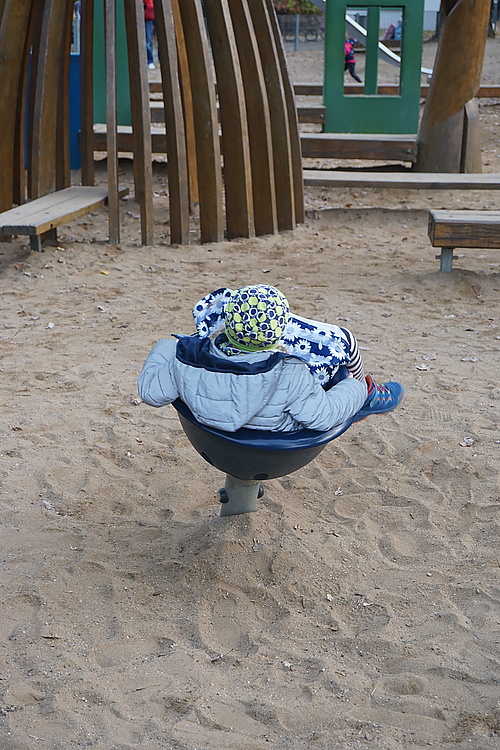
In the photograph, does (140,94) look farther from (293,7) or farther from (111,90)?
(293,7)

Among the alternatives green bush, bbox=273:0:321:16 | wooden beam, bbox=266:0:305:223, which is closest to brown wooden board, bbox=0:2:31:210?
Answer: wooden beam, bbox=266:0:305:223

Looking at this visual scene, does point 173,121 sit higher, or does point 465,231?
point 173,121

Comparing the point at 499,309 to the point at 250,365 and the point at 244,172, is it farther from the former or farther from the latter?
the point at 250,365

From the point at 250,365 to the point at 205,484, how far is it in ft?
4.06

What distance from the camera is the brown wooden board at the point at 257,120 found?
733 centimetres

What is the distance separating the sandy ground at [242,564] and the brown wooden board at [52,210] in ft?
3.25

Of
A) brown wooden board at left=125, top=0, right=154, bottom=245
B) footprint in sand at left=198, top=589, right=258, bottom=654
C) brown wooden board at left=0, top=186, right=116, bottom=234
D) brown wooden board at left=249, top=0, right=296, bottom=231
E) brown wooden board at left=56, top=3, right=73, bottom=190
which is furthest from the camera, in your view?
brown wooden board at left=249, top=0, right=296, bottom=231

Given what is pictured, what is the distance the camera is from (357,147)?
9.46 metres

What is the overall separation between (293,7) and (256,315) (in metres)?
30.2

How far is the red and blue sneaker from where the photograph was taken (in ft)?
10.6

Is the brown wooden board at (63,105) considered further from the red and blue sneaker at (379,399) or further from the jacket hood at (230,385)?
the jacket hood at (230,385)

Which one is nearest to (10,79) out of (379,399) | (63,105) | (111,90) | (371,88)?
(63,105)

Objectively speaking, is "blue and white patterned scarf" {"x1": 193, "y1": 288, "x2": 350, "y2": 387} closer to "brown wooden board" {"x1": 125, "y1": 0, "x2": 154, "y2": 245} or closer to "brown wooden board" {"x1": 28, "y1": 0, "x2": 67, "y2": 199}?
"brown wooden board" {"x1": 125, "y1": 0, "x2": 154, "y2": 245}

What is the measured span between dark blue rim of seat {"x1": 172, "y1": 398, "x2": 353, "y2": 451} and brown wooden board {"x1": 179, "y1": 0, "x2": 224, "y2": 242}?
503 centimetres
